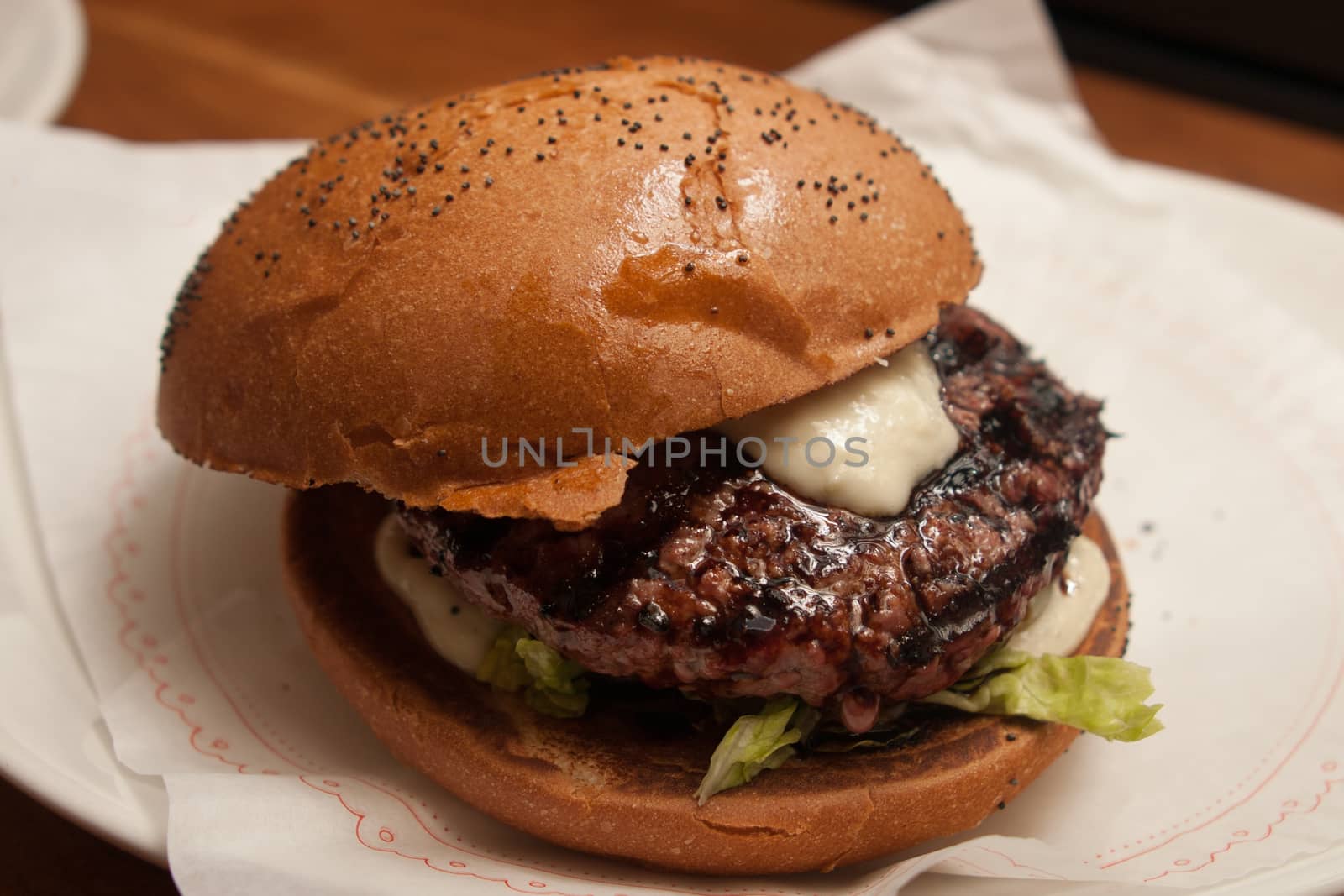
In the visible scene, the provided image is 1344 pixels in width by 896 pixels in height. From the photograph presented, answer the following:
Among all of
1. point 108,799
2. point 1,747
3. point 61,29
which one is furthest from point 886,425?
point 61,29

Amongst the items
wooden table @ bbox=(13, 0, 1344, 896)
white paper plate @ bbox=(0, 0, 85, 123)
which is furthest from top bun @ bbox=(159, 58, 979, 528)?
wooden table @ bbox=(13, 0, 1344, 896)

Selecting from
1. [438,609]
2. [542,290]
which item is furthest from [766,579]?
[438,609]

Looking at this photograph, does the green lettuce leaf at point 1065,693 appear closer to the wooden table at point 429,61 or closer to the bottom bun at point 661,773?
the bottom bun at point 661,773

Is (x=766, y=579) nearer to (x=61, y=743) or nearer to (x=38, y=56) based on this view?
(x=61, y=743)

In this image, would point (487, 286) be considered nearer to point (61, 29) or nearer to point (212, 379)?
point (212, 379)

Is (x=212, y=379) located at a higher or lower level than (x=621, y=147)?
lower

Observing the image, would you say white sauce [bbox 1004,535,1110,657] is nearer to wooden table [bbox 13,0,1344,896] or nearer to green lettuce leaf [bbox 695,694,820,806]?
green lettuce leaf [bbox 695,694,820,806]

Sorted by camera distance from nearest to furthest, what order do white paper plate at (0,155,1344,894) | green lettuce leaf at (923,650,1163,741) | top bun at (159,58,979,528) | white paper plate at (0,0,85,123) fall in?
top bun at (159,58,979,528)
white paper plate at (0,155,1344,894)
green lettuce leaf at (923,650,1163,741)
white paper plate at (0,0,85,123)
